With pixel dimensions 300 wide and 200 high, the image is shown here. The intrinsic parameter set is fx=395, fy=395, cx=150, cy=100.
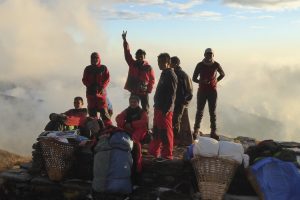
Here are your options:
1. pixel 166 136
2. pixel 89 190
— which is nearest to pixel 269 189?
pixel 166 136

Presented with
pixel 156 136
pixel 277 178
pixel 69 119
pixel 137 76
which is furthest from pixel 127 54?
pixel 277 178

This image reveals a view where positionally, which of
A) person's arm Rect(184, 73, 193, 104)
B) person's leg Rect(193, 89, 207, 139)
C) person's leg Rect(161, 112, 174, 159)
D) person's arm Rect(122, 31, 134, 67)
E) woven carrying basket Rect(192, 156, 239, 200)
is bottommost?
woven carrying basket Rect(192, 156, 239, 200)

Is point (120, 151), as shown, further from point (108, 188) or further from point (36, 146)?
point (36, 146)

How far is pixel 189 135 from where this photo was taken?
1105 centimetres

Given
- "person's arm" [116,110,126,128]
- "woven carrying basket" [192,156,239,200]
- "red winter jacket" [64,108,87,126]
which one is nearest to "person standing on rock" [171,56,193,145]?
"person's arm" [116,110,126,128]

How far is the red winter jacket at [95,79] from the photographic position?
1089 centimetres

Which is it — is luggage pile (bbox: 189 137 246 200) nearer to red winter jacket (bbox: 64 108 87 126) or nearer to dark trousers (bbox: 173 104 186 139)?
dark trousers (bbox: 173 104 186 139)

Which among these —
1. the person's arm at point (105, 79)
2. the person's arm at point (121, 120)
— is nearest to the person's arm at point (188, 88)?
the person's arm at point (121, 120)

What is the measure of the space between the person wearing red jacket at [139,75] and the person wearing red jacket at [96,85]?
73cm

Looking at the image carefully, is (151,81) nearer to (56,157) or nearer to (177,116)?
(177,116)

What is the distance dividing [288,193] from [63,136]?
480cm

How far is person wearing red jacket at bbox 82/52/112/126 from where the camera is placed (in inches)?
429

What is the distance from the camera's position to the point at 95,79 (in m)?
10.9

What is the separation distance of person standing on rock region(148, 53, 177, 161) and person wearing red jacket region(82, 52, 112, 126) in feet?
7.87
